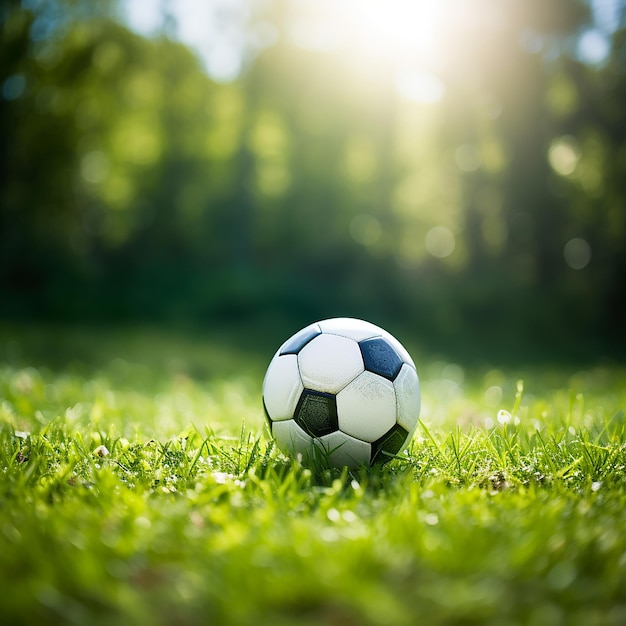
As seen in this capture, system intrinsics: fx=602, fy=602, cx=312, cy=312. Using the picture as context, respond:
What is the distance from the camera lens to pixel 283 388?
137 inches

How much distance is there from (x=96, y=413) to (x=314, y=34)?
66.6 feet

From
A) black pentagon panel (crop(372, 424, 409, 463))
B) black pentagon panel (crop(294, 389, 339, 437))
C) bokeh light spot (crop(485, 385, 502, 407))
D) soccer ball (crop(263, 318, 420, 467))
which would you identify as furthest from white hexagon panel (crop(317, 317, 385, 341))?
bokeh light spot (crop(485, 385, 502, 407))

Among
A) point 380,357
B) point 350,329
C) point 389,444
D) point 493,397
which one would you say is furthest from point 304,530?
point 493,397

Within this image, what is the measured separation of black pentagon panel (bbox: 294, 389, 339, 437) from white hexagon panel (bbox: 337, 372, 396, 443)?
0.04m

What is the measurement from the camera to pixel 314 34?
2195cm

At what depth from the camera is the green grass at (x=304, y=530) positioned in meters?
1.85

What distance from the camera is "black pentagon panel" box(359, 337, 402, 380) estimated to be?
345cm

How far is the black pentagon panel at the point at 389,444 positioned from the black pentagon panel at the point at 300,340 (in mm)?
703

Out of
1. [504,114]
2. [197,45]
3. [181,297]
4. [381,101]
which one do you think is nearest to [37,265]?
[181,297]

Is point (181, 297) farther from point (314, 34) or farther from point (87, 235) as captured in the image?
point (314, 34)

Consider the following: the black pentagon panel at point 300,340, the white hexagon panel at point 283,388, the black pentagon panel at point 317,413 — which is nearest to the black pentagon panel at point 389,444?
the black pentagon panel at point 317,413

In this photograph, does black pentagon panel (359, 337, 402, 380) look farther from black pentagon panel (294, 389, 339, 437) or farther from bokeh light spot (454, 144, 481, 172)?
bokeh light spot (454, 144, 481, 172)

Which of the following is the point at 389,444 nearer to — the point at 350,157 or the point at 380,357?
the point at 380,357

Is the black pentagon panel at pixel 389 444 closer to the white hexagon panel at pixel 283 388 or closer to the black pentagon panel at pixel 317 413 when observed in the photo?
the black pentagon panel at pixel 317 413
